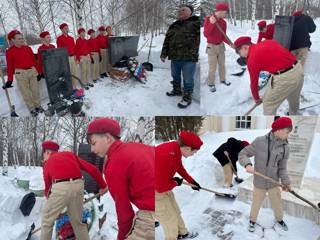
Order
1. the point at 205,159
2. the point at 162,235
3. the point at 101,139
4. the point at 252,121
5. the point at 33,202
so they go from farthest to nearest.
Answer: the point at 33,202, the point at 205,159, the point at 252,121, the point at 162,235, the point at 101,139

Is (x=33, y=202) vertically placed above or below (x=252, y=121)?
below

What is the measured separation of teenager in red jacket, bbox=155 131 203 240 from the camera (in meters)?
1.33

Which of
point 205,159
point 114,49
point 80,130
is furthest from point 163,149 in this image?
point 114,49

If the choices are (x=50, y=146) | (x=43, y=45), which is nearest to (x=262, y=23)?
(x=43, y=45)

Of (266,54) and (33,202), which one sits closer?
(266,54)

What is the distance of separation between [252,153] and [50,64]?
1194 mm

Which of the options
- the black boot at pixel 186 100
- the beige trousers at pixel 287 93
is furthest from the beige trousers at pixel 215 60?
the beige trousers at pixel 287 93

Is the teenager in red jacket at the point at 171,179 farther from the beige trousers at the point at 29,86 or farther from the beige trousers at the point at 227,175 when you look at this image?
the beige trousers at the point at 29,86

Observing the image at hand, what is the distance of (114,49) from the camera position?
1.59 meters

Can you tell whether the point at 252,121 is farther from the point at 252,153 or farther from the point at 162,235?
the point at 162,235

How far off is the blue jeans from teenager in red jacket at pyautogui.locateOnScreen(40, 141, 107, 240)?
58cm

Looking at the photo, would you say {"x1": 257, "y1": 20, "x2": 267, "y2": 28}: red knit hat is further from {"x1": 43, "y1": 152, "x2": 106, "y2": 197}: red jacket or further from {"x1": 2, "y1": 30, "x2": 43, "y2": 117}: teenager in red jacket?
{"x1": 2, "y1": 30, "x2": 43, "y2": 117}: teenager in red jacket

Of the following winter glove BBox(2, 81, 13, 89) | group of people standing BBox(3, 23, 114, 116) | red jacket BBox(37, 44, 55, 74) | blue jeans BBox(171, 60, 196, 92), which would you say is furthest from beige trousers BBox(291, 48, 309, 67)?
winter glove BBox(2, 81, 13, 89)

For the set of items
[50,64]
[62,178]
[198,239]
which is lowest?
[198,239]
